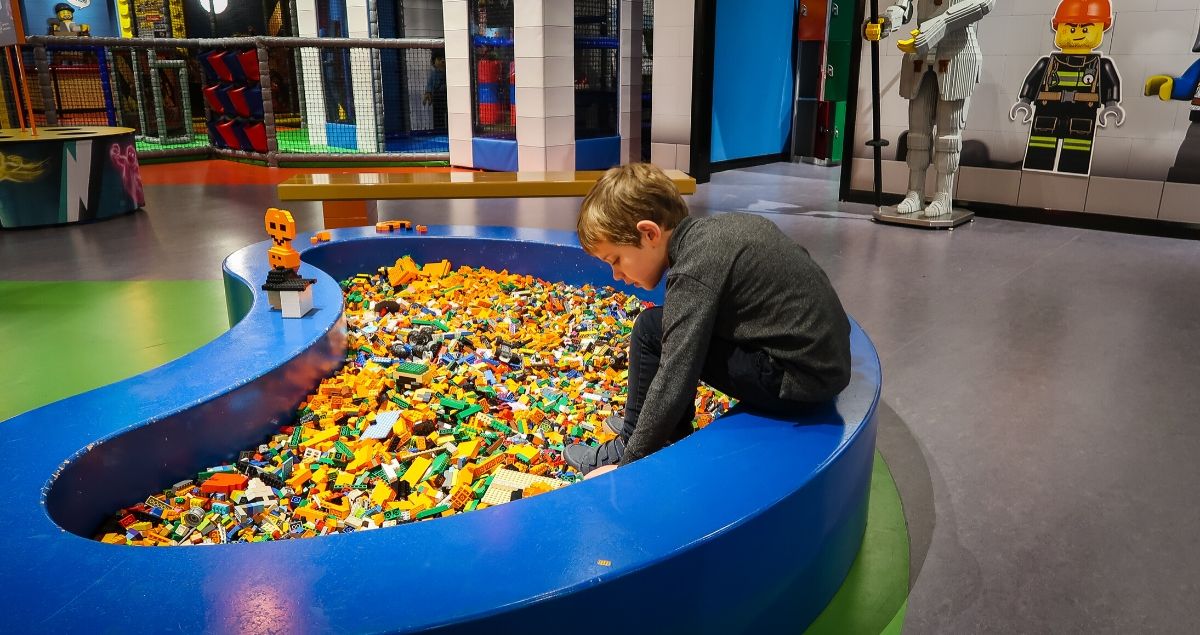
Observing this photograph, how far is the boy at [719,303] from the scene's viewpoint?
162 centimetres

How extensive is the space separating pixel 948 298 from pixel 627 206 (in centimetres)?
275

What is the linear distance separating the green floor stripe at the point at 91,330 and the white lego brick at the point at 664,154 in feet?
16.1

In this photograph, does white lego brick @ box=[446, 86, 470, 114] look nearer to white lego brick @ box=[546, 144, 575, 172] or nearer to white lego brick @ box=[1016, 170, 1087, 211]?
white lego brick @ box=[546, 144, 575, 172]

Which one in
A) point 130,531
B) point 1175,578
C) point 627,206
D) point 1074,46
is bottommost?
point 1175,578

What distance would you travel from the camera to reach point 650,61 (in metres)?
8.95

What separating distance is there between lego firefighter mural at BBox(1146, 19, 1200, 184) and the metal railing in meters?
6.53

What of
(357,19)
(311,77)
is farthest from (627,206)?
(311,77)

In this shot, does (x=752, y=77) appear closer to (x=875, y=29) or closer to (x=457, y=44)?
(x=457, y=44)

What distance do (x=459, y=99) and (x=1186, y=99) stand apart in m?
6.30

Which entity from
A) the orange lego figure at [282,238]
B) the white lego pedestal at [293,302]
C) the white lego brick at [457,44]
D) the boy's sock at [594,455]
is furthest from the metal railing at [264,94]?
the boy's sock at [594,455]

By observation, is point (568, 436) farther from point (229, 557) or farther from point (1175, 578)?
point (1175, 578)

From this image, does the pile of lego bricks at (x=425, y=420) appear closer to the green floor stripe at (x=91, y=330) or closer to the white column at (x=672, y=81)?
the green floor stripe at (x=91, y=330)

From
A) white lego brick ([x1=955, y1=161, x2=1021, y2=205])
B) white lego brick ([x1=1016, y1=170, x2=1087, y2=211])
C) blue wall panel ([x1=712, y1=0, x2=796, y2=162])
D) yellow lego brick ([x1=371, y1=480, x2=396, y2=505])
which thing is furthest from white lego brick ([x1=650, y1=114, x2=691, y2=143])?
yellow lego brick ([x1=371, y1=480, x2=396, y2=505])

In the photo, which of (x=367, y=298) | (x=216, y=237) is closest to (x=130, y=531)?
(x=367, y=298)
